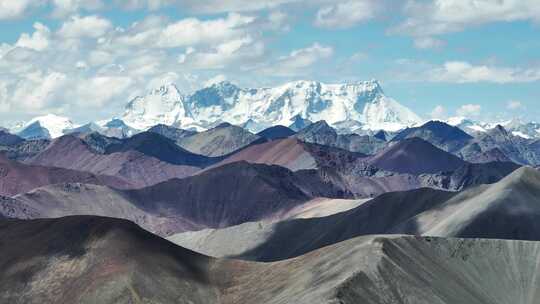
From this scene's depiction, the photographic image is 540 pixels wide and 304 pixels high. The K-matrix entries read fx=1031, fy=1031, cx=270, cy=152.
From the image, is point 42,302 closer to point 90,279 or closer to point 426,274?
point 90,279

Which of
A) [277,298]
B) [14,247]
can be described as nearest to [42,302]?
[14,247]

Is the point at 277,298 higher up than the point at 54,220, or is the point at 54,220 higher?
the point at 54,220

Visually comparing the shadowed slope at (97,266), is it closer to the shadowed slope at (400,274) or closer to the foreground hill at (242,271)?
the foreground hill at (242,271)

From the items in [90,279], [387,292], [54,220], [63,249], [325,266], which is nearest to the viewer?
[387,292]

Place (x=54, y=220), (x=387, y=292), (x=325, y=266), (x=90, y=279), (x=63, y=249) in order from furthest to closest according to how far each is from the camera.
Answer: (x=54, y=220), (x=63, y=249), (x=90, y=279), (x=325, y=266), (x=387, y=292)

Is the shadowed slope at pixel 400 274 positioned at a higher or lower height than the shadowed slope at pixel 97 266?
lower

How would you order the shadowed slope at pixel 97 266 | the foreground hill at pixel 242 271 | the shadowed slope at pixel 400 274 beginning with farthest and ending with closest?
the shadowed slope at pixel 97 266 → the foreground hill at pixel 242 271 → the shadowed slope at pixel 400 274

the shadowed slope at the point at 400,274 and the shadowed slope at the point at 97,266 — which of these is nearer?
the shadowed slope at the point at 400,274


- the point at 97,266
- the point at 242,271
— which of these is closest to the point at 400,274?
the point at 242,271

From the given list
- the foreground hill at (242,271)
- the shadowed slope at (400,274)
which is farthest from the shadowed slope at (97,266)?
the shadowed slope at (400,274)
